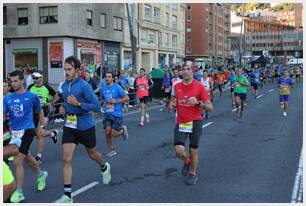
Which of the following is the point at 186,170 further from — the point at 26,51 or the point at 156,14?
the point at 156,14

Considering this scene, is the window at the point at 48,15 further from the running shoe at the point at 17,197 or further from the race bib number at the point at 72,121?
the running shoe at the point at 17,197

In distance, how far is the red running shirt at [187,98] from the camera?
6832 millimetres

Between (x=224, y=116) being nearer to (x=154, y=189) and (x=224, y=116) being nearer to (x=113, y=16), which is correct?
(x=154, y=189)

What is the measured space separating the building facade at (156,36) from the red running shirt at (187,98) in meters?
36.8

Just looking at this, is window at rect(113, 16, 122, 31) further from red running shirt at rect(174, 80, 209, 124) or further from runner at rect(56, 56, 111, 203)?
runner at rect(56, 56, 111, 203)

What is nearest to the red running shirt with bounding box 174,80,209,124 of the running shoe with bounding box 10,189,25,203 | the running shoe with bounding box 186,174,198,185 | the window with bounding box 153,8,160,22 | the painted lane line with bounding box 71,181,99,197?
the running shoe with bounding box 186,174,198,185

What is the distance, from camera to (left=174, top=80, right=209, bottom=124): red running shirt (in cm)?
683

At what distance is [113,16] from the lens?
135 feet

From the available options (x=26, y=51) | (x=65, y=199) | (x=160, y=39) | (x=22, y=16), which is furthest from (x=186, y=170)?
(x=160, y=39)

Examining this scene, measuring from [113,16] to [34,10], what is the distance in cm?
773

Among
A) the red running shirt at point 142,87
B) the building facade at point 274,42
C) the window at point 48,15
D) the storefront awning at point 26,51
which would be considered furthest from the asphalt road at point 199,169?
the building facade at point 274,42

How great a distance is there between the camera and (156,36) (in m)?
52.4

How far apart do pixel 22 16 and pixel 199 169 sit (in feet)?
103

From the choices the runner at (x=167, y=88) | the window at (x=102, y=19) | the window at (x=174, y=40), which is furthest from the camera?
the window at (x=174, y=40)
